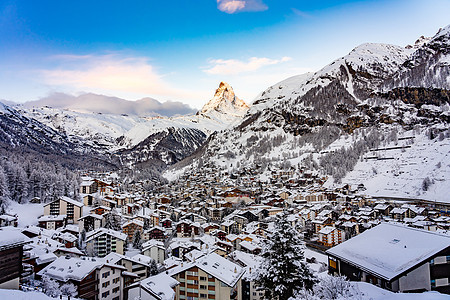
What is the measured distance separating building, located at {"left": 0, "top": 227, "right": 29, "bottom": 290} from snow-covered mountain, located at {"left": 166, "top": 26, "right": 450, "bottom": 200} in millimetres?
61909

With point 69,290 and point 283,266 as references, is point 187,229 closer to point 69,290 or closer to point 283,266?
point 69,290

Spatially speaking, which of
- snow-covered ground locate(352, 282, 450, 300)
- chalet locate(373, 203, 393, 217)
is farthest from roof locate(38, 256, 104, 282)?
chalet locate(373, 203, 393, 217)

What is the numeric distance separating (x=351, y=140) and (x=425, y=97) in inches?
1389

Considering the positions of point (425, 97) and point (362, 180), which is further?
point (425, 97)

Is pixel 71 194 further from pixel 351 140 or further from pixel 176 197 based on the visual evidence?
pixel 351 140

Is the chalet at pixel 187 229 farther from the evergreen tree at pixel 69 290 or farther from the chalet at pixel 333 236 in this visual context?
the evergreen tree at pixel 69 290

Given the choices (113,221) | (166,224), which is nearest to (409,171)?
(166,224)

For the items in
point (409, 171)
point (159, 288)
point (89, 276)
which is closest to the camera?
point (159, 288)

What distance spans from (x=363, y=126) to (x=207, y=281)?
366ft

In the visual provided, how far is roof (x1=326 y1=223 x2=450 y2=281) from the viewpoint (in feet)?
30.0

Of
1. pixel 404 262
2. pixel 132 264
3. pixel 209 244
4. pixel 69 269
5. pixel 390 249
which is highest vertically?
pixel 390 249

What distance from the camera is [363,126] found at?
115875 mm

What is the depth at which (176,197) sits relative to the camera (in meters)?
77.1

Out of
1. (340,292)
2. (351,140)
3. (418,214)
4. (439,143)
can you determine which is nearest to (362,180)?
(439,143)
